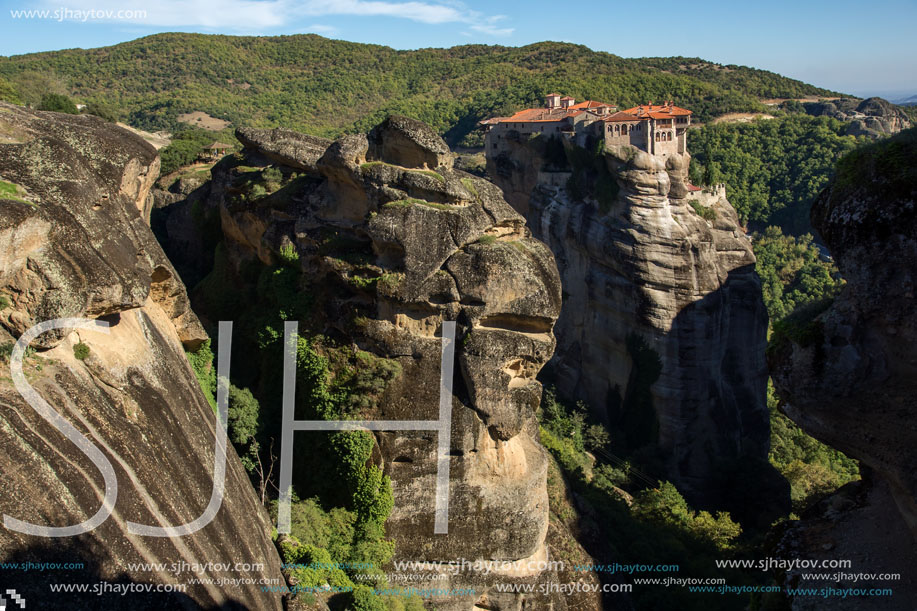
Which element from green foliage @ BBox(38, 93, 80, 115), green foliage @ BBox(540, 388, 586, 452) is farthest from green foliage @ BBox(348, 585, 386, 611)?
green foliage @ BBox(38, 93, 80, 115)

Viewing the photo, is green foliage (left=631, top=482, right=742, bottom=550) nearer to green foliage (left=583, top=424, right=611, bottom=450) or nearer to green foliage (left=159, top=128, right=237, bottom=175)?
green foliage (left=583, top=424, right=611, bottom=450)

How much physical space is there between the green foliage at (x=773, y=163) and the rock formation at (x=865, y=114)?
2.44 m

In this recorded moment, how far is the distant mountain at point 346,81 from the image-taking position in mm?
62719

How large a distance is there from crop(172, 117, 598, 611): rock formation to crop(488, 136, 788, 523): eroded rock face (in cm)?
1577

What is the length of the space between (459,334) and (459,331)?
7cm

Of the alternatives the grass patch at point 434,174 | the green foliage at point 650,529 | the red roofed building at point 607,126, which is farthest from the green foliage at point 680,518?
the red roofed building at point 607,126

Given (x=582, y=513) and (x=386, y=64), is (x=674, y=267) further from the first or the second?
(x=386, y=64)

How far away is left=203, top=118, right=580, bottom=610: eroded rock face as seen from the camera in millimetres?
14992

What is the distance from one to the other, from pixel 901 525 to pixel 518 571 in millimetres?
9696

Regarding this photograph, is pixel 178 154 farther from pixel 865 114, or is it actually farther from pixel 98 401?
pixel 865 114

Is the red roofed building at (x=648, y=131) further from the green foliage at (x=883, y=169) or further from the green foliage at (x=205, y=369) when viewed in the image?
the green foliage at (x=883, y=169)

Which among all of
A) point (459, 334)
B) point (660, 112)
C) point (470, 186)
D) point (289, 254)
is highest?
point (660, 112)

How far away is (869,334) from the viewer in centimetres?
673

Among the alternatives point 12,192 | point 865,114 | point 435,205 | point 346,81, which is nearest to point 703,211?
point 435,205
